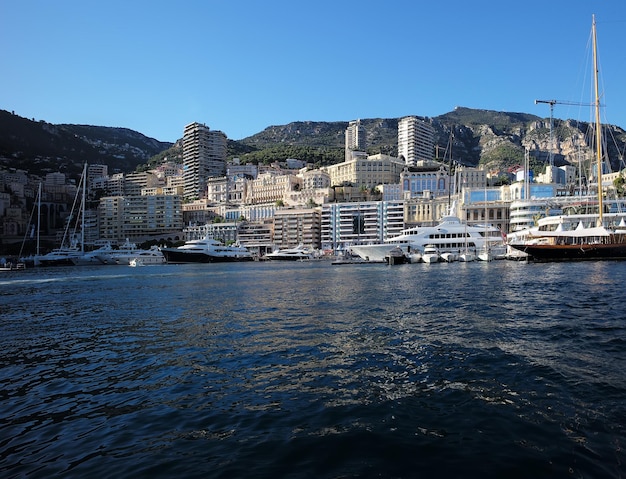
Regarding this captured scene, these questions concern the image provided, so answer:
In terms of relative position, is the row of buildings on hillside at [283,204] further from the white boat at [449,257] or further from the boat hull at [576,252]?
the boat hull at [576,252]

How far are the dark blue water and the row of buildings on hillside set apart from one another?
324ft

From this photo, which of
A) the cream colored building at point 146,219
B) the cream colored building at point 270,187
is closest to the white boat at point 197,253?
the cream colored building at point 146,219

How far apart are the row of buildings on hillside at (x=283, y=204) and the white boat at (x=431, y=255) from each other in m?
33.9

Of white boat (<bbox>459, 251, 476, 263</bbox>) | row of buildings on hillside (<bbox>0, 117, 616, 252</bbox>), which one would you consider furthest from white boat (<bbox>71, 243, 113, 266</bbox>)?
white boat (<bbox>459, 251, 476, 263</bbox>)

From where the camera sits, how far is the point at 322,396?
8.23m

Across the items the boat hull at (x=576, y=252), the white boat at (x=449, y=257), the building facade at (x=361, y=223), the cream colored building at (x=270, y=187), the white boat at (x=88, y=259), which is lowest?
the white boat at (x=88, y=259)

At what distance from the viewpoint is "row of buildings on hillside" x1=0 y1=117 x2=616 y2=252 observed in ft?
406

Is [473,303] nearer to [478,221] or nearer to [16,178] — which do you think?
[478,221]

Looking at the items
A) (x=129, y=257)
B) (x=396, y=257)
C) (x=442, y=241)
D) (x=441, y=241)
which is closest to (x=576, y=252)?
(x=396, y=257)

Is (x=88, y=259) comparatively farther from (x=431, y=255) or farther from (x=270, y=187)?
(x=270, y=187)

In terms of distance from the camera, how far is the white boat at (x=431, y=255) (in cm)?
6806

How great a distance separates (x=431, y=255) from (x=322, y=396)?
63544 millimetres

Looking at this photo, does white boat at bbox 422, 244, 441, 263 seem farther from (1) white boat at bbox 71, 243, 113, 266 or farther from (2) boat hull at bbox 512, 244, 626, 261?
(1) white boat at bbox 71, 243, 113, 266

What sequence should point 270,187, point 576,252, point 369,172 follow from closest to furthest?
1. point 576,252
2. point 369,172
3. point 270,187
